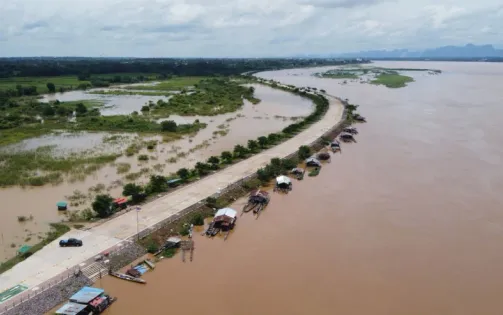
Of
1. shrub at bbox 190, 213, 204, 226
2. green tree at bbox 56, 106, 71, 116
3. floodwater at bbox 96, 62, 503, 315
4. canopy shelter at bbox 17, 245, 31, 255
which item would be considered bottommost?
floodwater at bbox 96, 62, 503, 315

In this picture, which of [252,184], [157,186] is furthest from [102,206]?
[252,184]

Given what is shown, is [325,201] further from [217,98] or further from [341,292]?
[217,98]

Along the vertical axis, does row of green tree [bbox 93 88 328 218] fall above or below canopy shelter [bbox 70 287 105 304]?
above

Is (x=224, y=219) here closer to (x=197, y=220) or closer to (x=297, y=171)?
(x=197, y=220)

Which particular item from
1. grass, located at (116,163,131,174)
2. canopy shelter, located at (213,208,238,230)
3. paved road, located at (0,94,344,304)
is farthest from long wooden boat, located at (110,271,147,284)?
grass, located at (116,163,131,174)

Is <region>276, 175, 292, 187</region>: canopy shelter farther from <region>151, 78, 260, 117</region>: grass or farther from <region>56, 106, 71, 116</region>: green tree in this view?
<region>56, 106, 71, 116</region>: green tree

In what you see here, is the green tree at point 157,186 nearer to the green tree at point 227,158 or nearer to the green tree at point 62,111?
the green tree at point 227,158

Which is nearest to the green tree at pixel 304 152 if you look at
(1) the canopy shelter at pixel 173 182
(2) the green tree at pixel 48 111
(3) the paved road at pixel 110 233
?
(3) the paved road at pixel 110 233
